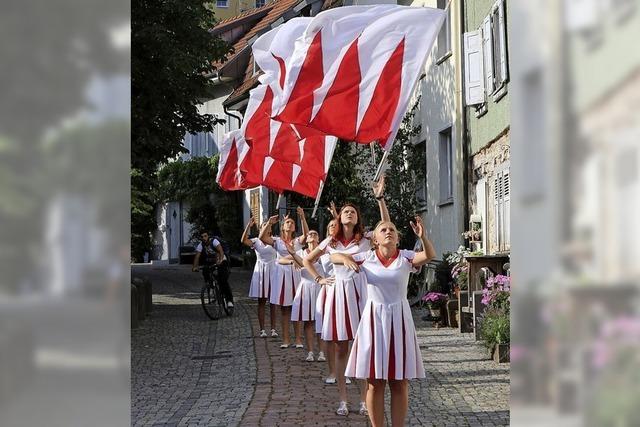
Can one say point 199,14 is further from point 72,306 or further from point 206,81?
point 72,306

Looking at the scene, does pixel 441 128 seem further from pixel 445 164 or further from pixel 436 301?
pixel 436 301

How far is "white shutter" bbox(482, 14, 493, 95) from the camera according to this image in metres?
16.0

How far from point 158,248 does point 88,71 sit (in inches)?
1919

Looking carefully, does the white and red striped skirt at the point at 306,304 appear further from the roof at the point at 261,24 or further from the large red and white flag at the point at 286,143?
the roof at the point at 261,24

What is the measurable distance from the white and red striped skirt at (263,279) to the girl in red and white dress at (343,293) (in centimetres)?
561

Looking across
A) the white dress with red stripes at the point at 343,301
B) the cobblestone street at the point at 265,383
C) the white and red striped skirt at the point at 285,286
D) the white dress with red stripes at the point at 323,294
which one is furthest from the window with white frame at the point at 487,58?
the white dress with red stripes at the point at 343,301

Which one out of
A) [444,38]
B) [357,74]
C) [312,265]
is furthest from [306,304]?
[444,38]

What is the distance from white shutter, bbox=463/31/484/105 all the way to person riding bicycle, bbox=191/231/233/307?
5.52m

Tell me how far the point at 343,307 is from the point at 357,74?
2.20 m

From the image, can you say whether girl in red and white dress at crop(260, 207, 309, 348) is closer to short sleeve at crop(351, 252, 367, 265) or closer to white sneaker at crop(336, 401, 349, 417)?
white sneaker at crop(336, 401, 349, 417)

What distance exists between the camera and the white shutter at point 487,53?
16.0m

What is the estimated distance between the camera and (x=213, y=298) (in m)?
19.0

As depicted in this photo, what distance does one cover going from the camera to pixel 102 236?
73.3 inches

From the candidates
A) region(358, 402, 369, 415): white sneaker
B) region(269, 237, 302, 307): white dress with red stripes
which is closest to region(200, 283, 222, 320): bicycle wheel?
region(269, 237, 302, 307): white dress with red stripes
